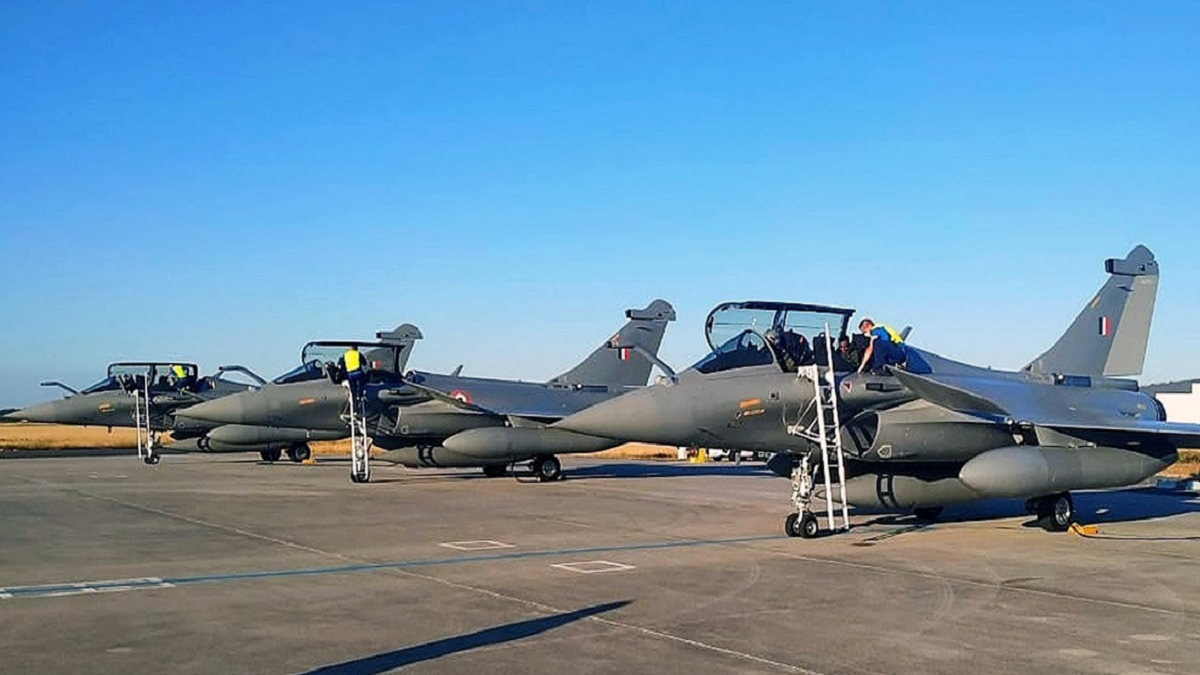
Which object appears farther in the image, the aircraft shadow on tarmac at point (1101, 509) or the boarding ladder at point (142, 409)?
the boarding ladder at point (142, 409)

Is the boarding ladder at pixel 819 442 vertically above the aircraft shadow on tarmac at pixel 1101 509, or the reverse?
the boarding ladder at pixel 819 442

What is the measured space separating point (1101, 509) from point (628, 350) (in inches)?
466

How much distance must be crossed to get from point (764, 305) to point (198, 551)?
25.4 feet

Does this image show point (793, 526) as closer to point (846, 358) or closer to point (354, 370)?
point (846, 358)

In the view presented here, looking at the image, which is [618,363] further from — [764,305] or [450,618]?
[450,618]

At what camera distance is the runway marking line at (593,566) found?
1099 cm

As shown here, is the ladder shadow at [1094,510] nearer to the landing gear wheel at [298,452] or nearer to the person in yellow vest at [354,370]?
the person in yellow vest at [354,370]

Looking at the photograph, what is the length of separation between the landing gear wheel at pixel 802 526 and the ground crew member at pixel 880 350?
2.23m

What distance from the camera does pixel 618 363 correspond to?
27.2 m

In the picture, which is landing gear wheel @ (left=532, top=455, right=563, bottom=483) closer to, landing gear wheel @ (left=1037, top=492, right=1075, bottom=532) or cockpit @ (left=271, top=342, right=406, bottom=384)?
cockpit @ (left=271, top=342, right=406, bottom=384)

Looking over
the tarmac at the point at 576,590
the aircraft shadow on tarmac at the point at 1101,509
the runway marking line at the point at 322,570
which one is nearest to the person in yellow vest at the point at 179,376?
the tarmac at the point at 576,590

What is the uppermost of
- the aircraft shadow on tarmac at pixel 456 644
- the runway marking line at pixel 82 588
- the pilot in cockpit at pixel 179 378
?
the pilot in cockpit at pixel 179 378

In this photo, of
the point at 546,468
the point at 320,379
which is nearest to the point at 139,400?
the point at 320,379

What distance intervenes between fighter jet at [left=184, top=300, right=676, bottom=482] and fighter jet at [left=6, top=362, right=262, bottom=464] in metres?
7.05
